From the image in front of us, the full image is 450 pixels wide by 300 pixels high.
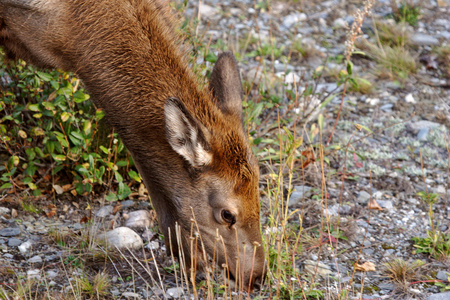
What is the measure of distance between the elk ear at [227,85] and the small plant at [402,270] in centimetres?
195

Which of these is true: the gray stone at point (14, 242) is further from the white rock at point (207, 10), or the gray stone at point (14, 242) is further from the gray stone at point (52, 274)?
the white rock at point (207, 10)

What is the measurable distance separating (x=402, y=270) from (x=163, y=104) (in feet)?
8.48

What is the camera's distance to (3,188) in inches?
245

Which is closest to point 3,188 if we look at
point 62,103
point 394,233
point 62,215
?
point 62,215

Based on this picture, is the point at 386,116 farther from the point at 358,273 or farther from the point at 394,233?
the point at 358,273

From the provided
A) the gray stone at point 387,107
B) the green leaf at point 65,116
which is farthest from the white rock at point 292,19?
the green leaf at point 65,116

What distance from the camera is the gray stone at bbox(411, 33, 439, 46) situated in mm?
10008

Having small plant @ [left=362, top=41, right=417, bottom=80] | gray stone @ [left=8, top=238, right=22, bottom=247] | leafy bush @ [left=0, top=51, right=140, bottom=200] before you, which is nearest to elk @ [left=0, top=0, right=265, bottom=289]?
leafy bush @ [left=0, top=51, right=140, bottom=200]

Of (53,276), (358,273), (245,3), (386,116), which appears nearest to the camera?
(53,276)

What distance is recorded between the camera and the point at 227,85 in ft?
17.1

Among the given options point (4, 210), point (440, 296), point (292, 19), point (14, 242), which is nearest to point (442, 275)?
point (440, 296)

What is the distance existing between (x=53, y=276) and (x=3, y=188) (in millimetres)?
1563

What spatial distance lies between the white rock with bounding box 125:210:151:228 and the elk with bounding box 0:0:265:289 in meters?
0.88

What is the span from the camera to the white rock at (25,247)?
5442 mm
